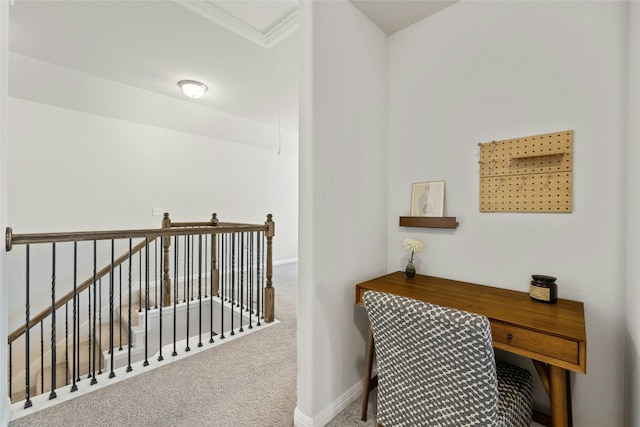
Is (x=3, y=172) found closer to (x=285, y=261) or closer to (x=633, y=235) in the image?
(x=633, y=235)

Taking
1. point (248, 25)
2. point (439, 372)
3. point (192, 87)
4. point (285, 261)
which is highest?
point (248, 25)

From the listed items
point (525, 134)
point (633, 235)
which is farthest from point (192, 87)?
point (633, 235)

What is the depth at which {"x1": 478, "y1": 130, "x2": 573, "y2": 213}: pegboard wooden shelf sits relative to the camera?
1.40m

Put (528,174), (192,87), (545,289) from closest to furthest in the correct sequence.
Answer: (545,289) < (528,174) < (192,87)

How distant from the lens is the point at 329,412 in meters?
1.59

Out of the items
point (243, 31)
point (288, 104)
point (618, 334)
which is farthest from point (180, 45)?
point (618, 334)

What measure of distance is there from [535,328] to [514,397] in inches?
13.6

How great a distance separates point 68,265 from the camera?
3.52 metres

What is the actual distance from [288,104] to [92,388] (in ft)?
12.5

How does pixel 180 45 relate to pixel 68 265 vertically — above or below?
above

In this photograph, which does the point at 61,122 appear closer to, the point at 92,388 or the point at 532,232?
the point at 92,388

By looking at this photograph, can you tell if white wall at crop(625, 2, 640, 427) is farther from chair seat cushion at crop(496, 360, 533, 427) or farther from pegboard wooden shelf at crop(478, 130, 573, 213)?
chair seat cushion at crop(496, 360, 533, 427)

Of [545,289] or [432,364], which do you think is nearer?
[432,364]

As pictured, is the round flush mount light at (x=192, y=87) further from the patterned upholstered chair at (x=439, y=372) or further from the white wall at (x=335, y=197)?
the patterned upholstered chair at (x=439, y=372)
